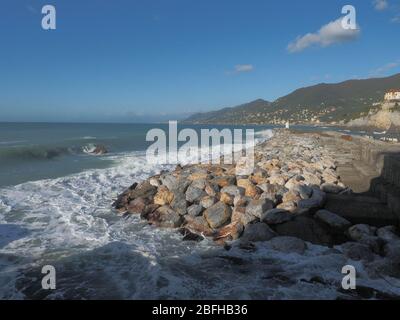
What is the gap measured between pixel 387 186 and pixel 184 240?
6.02m

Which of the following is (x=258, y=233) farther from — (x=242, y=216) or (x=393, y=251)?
(x=393, y=251)

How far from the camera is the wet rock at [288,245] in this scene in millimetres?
7168

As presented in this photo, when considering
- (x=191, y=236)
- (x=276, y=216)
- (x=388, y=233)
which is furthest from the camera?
(x=276, y=216)

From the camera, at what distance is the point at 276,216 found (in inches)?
329

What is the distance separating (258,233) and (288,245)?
2.47 ft

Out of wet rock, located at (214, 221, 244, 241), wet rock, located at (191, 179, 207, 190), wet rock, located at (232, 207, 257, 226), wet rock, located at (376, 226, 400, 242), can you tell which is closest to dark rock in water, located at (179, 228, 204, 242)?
wet rock, located at (214, 221, 244, 241)

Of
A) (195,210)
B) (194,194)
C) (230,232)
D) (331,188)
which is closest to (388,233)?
(331,188)

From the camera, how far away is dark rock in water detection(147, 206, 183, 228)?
9.16 meters

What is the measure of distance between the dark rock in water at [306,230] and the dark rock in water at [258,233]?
1.23ft

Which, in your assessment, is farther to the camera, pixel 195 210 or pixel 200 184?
pixel 200 184

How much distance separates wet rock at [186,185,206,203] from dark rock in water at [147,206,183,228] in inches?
31.1

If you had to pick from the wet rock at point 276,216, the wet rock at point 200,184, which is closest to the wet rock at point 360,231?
the wet rock at point 276,216
